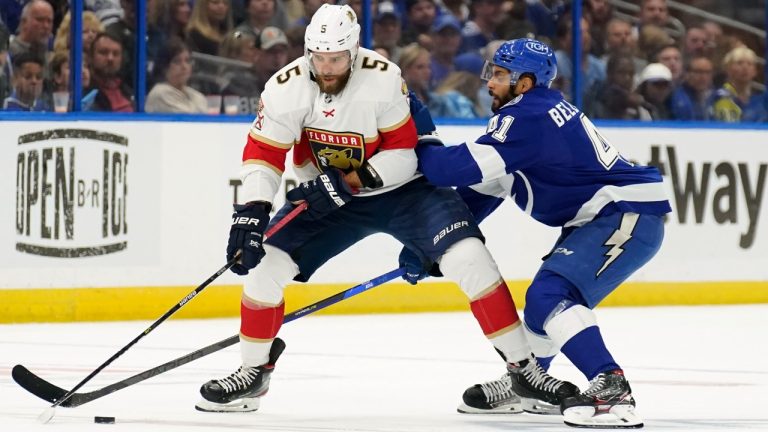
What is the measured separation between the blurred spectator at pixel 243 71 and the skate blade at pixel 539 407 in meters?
3.64

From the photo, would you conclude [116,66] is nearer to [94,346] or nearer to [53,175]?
[53,175]

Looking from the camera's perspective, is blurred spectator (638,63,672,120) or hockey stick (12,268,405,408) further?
blurred spectator (638,63,672,120)

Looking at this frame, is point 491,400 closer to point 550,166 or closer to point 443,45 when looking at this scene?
point 550,166

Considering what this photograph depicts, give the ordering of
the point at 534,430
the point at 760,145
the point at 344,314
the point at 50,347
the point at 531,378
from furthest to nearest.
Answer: the point at 760,145 < the point at 344,314 < the point at 50,347 < the point at 531,378 < the point at 534,430

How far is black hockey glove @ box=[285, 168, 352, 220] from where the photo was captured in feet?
15.0

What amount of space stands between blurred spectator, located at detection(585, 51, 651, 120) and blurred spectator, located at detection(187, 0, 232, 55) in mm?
2199

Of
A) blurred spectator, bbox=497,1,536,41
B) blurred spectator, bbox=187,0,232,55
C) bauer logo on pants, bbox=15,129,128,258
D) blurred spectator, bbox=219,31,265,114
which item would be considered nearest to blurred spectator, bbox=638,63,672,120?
blurred spectator, bbox=497,1,536,41

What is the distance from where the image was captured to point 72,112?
736 centimetres

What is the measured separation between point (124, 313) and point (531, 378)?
336cm

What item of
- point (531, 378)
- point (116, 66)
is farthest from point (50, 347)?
point (531, 378)

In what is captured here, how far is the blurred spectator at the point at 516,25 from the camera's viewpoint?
8.55 metres

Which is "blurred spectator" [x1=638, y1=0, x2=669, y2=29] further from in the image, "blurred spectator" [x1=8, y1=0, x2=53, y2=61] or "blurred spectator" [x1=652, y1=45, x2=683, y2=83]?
"blurred spectator" [x1=8, y1=0, x2=53, y2=61]

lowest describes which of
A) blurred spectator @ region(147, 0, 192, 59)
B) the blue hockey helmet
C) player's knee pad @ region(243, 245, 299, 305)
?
blurred spectator @ region(147, 0, 192, 59)

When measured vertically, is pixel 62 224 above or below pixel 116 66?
below
